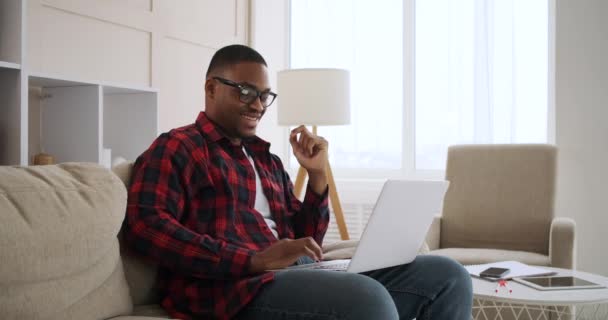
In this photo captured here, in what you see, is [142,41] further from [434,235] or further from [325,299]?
[325,299]

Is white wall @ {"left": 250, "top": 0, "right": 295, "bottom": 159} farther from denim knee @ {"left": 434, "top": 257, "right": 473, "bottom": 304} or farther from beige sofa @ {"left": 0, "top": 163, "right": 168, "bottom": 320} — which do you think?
beige sofa @ {"left": 0, "top": 163, "right": 168, "bottom": 320}

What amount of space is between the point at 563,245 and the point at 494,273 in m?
0.87

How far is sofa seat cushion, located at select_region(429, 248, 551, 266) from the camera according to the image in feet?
9.70

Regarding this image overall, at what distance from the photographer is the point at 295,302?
1.38 meters

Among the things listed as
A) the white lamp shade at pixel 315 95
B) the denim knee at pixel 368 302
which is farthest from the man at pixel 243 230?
the white lamp shade at pixel 315 95

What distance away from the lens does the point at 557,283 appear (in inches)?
85.0

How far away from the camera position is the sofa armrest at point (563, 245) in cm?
294

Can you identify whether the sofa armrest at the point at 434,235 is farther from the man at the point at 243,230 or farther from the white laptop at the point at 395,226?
the white laptop at the point at 395,226

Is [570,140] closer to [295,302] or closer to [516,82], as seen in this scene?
[516,82]

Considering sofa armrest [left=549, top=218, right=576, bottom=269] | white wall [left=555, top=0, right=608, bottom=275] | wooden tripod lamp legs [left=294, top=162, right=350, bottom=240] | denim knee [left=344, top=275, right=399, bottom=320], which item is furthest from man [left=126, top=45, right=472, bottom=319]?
white wall [left=555, top=0, right=608, bottom=275]

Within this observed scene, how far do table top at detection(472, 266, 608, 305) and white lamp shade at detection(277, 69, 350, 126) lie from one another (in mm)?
1705

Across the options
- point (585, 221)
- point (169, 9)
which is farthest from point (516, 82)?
point (169, 9)

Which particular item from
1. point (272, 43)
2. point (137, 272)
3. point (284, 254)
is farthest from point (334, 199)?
point (284, 254)

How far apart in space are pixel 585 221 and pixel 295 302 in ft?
9.40
